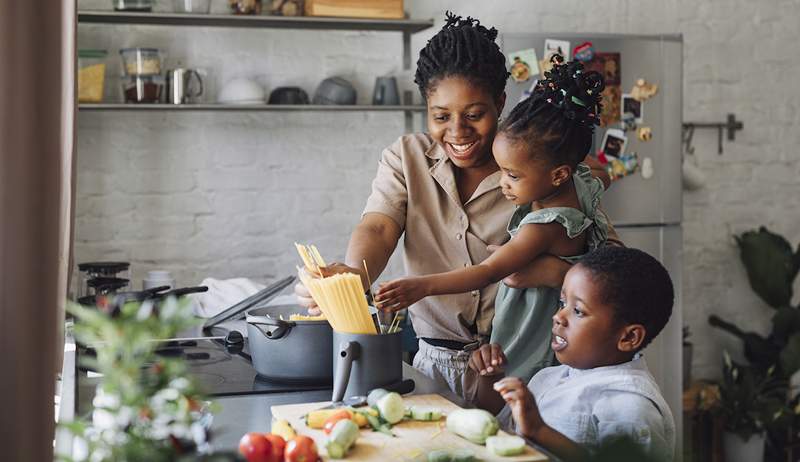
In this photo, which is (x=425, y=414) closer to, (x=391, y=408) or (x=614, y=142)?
(x=391, y=408)

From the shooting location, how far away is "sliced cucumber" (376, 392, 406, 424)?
135 cm

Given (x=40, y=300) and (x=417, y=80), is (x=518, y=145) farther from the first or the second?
(x=40, y=300)

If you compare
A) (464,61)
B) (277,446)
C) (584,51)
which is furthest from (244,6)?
(277,446)

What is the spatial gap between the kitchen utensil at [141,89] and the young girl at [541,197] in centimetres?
202

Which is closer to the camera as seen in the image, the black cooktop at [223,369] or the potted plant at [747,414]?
the black cooktop at [223,369]

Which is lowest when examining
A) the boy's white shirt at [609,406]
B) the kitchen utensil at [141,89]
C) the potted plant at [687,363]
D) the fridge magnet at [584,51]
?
the potted plant at [687,363]

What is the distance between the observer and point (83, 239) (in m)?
3.85

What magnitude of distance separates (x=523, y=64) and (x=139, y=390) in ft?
10.3

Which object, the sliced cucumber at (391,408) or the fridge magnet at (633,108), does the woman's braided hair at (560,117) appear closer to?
the sliced cucumber at (391,408)

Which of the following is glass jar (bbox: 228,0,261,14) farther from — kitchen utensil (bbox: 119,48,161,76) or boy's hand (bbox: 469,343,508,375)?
boy's hand (bbox: 469,343,508,375)

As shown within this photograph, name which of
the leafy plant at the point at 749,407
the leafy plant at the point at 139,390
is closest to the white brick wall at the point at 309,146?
the leafy plant at the point at 749,407

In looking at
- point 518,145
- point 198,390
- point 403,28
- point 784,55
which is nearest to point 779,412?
point 784,55

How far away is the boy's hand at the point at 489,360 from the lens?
5.84 ft

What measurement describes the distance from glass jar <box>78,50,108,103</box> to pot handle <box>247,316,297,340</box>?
2.23 meters
